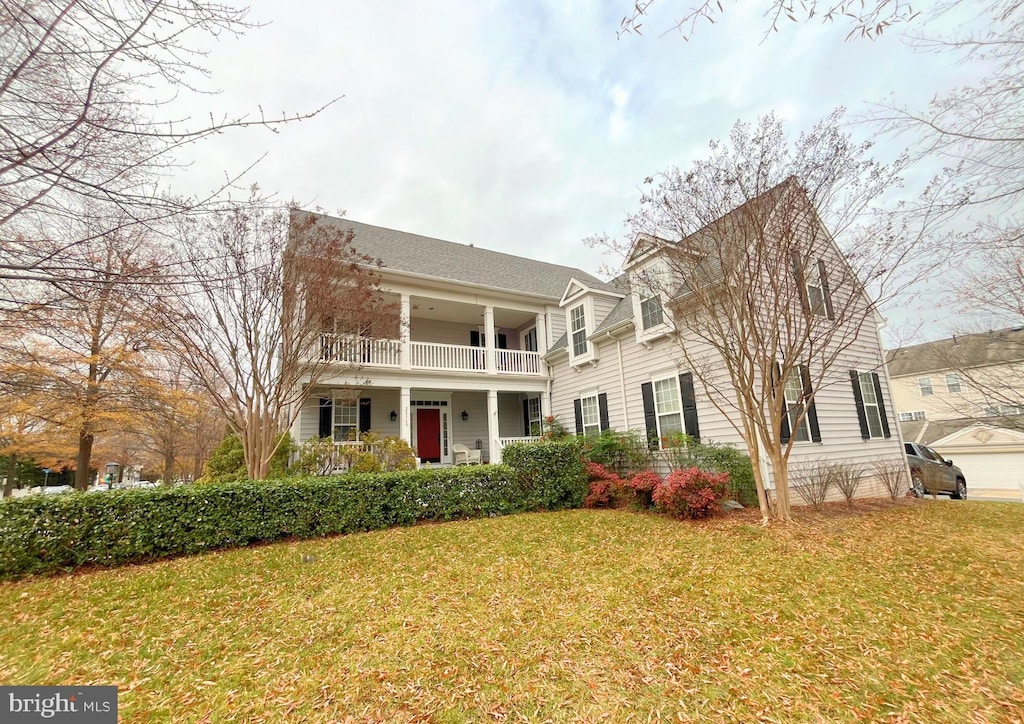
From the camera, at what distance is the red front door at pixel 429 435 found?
46.8 ft

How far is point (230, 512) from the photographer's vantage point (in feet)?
21.3

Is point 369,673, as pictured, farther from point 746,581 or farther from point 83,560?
point 83,560

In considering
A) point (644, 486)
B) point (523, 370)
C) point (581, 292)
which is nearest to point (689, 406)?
point (644, 486)

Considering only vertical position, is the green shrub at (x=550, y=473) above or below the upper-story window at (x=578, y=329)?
below

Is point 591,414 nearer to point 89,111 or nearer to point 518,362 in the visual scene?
point 518,362

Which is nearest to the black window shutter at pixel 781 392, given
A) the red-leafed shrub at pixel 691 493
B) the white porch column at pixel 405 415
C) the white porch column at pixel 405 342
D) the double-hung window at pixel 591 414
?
the red-leafed shrub at pixel 691 493

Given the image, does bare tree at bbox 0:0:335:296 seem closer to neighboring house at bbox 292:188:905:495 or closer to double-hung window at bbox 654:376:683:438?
neighboring house at bbox 292:188:905:495

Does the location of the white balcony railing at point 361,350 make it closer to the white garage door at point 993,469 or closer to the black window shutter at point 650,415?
the black window shutter at point 650,415

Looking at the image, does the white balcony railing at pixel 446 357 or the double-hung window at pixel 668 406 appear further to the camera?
the white balcony railing at pixel 446 357

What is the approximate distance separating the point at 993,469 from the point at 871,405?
17.1 meters

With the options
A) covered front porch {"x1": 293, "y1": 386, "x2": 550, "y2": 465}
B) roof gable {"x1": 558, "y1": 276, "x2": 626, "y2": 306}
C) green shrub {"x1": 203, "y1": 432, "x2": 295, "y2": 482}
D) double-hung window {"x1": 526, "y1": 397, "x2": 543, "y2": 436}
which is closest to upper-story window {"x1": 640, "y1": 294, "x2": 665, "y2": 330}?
roof gable {"x1": 558, "y1": 276, "x2": 626, "y2": 306}

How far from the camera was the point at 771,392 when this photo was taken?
7.32 meters

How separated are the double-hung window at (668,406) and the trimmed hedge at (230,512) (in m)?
3.66

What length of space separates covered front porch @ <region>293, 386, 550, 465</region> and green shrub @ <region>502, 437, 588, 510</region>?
351cm
